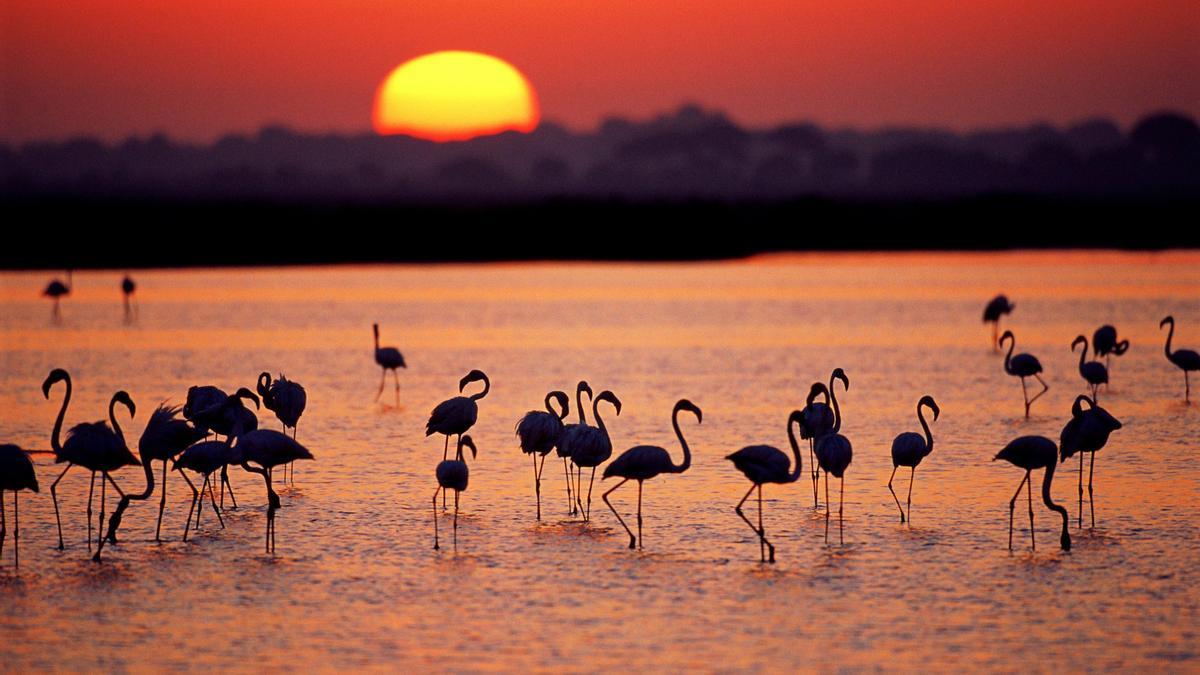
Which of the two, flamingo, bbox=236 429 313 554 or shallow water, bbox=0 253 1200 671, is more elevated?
flamingo, bbox=236 429 313 554

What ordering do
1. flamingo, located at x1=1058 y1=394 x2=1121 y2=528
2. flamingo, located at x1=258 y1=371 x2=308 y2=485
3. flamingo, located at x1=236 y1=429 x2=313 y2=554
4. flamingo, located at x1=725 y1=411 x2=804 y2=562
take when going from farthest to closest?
flamingo, located at x1=258 y1=371 x2=308 y2=485 → flamingo, located at x1=1058 y1=394 x2=1121 y2=528 → flamingo, located at x1=236 y1=429 x2=313 y2=554 → flamingo, located at x1=725 y1=411 x2=804 y2=562

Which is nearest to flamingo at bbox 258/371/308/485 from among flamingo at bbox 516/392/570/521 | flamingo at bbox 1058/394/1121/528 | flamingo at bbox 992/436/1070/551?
flamingo at bbox 516/392/570/521

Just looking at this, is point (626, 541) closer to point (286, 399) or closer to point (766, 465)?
point (766, 465)

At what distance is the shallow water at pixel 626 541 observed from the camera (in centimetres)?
764

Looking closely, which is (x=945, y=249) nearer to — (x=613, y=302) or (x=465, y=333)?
(x=613, y=302)

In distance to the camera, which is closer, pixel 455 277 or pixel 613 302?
pixel 613 302

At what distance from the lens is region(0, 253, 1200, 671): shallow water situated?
7.64 m

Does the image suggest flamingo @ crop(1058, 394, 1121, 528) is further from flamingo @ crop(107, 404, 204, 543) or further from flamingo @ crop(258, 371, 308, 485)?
flamingo @ crop(107, 404, 204, 543)

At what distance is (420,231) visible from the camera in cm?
5869

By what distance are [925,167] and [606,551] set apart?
486ft

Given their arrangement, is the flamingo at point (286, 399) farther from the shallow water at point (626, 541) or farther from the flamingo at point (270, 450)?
the flamingo at point (270, 450)

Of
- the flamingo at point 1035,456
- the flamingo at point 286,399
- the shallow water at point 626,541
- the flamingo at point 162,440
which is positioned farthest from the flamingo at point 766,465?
the flamingo at point 286,399

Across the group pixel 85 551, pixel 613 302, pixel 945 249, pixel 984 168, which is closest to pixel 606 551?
pixel 85 551

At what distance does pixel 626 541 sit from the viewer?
9.95 metres
